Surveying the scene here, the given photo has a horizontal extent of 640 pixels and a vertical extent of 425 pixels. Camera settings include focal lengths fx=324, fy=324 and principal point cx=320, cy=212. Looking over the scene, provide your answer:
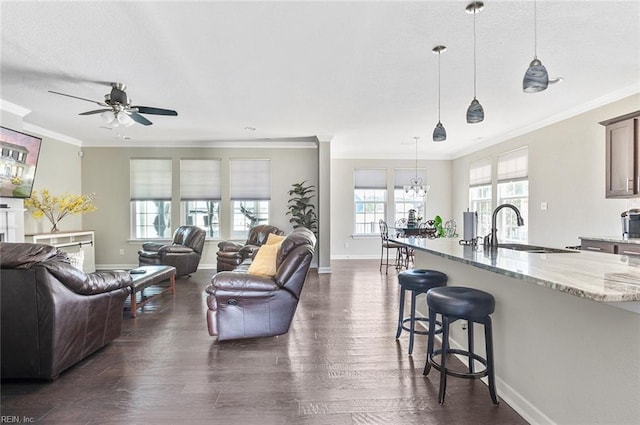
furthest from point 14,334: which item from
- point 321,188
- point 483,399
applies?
point 321,188

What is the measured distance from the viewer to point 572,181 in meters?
4.96

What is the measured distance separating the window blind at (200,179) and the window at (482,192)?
612cm

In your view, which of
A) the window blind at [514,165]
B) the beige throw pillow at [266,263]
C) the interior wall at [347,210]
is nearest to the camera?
the beige throw pillow at [266,263]

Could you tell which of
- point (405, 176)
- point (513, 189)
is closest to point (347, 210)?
point (405, 176)

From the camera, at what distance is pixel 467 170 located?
8297 mm

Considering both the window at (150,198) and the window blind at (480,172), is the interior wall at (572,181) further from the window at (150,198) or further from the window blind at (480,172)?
the window at (150,198)

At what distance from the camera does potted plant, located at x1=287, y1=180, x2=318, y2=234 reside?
7.11 metres

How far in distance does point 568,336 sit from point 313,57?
3065 millimetres

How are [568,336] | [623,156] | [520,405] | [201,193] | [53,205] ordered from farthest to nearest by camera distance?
[201,193], [53,205], [623,156], [520,405], [568,336]

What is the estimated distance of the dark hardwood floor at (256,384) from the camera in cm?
197

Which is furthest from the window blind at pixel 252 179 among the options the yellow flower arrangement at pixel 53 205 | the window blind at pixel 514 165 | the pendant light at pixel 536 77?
the pendant light at pixel 536 77

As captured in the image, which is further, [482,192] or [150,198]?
[482,192]

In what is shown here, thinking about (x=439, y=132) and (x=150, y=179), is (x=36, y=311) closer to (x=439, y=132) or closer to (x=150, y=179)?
(x=439, y=132)

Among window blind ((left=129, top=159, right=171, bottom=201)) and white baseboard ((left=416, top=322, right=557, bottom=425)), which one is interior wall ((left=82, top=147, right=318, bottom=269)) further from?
white baseboard ((left=416, top=322, right=557, bottom=425))
